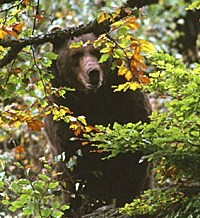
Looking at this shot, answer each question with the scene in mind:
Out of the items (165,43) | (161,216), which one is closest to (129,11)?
(161,216)

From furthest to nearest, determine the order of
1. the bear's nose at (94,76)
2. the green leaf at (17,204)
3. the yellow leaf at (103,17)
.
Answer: the bear's nose at (94,76) < the green leaf at (17,204) < the yellow leaf at (103,17)

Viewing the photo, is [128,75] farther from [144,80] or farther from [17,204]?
[17,204]

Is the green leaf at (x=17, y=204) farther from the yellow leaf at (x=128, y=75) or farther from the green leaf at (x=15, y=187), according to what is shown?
the yellow leaf at (x=128, y=75)

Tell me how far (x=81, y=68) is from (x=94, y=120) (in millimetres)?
419

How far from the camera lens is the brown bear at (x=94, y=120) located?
376 centimetres

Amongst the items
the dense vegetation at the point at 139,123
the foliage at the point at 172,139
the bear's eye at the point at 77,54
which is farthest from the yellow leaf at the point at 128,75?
the bear's eye at the point at 77,54

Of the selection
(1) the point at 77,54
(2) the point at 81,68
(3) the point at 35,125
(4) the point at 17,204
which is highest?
(1) the point at 77,54

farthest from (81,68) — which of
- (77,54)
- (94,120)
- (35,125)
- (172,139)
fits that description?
(172,139)

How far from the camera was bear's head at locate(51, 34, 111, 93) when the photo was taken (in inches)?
137

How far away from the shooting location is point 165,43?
9.64 meters

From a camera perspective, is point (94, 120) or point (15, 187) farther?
point (94, 120)

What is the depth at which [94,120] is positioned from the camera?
384 cm

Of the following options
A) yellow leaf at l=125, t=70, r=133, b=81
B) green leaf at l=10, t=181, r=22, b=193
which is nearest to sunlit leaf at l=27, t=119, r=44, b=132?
green leaf at l=10, t=181, r=22, b=193

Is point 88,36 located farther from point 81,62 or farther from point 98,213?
point 98,213
